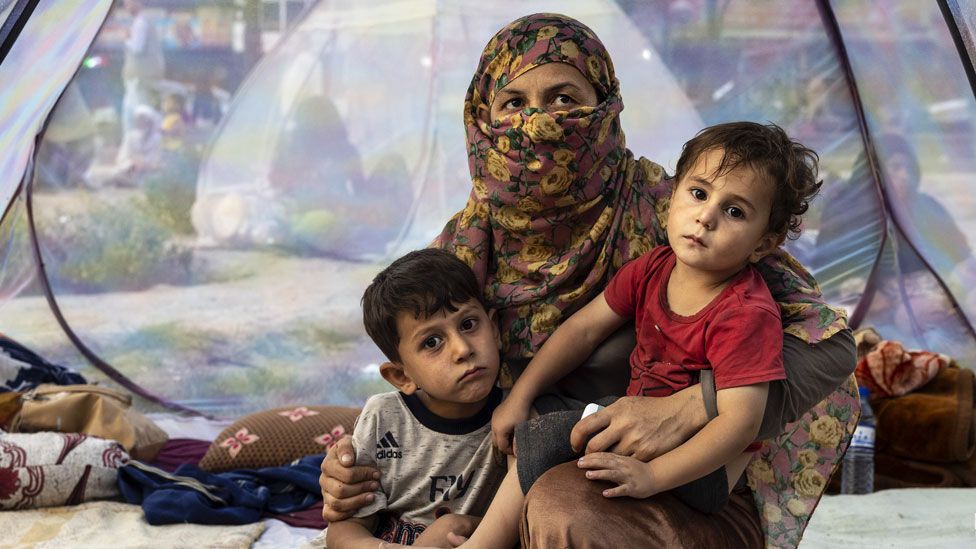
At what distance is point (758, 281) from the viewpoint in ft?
6.24

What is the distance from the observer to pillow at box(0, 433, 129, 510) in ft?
9.78

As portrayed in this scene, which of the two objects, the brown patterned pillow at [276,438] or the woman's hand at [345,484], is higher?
the woman's hand at [345,484]

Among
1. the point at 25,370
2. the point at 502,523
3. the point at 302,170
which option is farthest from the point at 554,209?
the point at 25,370

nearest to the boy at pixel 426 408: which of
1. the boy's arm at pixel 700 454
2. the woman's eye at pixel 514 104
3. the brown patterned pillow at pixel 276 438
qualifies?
the woman's eye at pixel 514 104

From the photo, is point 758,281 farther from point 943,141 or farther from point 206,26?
point 206,26

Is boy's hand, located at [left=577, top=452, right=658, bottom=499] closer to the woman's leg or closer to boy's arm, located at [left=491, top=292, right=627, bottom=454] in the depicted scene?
the woman's leg

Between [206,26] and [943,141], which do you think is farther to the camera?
[206,26]

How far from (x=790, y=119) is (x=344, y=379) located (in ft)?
6.40

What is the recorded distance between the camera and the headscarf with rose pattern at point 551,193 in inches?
86.8

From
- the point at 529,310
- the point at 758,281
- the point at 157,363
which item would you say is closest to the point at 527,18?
the point at 529,310

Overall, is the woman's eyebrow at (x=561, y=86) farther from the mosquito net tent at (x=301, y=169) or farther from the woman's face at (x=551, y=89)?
the mosquito net tent at (x=301, y=169)

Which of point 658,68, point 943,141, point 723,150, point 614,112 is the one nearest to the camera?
point 723,150

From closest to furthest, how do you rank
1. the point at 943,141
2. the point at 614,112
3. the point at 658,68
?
the point at 614,112, the point at 943,141, the point at 658,68

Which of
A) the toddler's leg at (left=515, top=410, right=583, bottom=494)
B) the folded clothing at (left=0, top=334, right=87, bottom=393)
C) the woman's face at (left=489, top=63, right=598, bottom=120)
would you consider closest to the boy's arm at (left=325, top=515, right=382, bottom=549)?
the toddler's leg at (left=515, top=410, right=583, bottom=494)
